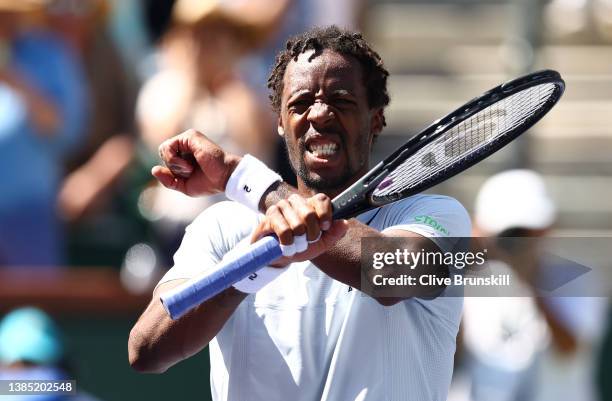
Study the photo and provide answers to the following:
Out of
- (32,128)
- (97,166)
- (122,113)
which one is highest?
(122,113)

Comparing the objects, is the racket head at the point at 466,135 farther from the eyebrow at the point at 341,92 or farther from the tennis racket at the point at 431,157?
the eyebrow at the point at 341,92

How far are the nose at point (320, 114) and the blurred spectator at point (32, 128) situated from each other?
3.25m

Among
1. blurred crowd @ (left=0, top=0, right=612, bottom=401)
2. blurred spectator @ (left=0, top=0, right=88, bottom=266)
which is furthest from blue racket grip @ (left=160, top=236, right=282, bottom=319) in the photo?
blurred spectator @ (left=0, top=0, right=88, bottom=266)

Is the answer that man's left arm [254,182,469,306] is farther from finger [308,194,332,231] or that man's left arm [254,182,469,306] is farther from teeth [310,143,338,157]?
teeth [310,143,338,157]

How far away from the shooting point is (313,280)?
2873 mm

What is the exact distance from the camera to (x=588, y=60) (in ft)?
23.9

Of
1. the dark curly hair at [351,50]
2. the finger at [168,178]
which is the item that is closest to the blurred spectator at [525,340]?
the dark curly hair at [351,50]

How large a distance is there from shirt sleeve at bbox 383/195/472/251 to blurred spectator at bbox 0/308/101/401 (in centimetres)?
212

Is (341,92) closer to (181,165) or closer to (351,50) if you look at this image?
(351,50)

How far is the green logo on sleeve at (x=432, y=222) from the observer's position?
2874 mm

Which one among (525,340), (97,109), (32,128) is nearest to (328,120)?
(525,340)

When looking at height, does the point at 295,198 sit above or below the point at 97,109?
below

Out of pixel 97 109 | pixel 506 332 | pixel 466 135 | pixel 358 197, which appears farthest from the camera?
pixel 97 109

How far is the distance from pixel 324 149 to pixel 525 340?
238 cm
